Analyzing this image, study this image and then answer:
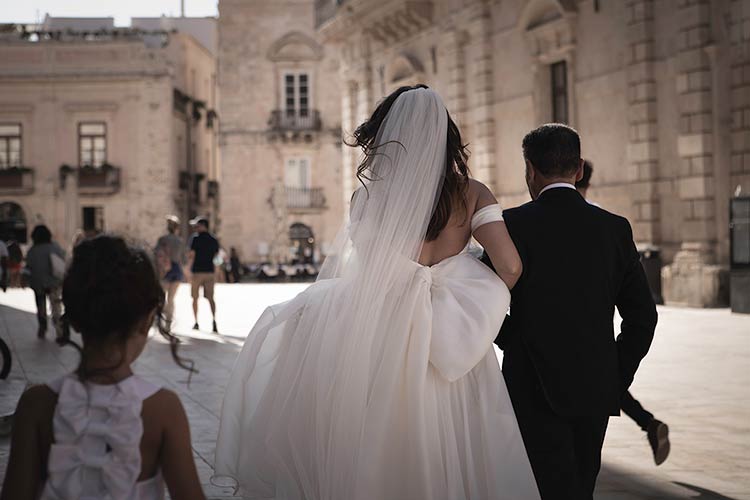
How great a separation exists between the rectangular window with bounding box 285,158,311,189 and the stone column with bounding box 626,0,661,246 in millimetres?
29716

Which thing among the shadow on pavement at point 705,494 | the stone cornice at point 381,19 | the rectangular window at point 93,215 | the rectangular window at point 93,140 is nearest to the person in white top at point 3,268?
the shadow on pavement at point 705,494

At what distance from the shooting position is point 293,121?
159 ft

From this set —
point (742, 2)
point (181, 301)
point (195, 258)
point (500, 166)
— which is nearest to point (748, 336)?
point (742, 2)

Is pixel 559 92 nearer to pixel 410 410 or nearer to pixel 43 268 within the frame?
pixel 43 268

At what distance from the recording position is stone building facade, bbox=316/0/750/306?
1822 centimetres

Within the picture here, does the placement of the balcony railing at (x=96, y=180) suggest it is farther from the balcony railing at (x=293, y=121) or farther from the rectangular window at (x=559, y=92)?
the rectangular window at (x=559, y=92)

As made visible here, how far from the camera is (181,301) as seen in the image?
26422 mm

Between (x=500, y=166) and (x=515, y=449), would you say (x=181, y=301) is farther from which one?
(x=515, y=449)

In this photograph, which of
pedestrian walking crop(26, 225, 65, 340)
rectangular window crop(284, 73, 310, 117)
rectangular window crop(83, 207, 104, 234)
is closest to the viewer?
pedestrian walking crop(26, 225, 65, 340)

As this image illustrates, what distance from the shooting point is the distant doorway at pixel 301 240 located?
47.7m

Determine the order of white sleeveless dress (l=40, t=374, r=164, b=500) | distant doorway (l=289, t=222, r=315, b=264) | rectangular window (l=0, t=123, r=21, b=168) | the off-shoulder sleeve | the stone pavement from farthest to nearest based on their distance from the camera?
distant doorway (l=289, t=222, r=315, b=264), rectangular window (l=0, t=123, r=21, b=168), the stone pavement, the off-shoulder sleeve, white sleeveless dress (l=40, t=374, r=164, b=500)

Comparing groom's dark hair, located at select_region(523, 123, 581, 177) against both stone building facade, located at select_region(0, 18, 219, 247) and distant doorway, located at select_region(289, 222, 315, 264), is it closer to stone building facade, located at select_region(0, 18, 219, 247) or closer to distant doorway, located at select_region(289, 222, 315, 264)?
stone building facade, located at select_region(0, 18, 219, 247)

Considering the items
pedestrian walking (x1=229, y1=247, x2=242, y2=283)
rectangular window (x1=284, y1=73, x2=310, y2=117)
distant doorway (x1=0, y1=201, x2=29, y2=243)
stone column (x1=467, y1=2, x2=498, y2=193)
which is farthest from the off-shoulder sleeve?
rectangular window (x1=284, y1=73, x2=310, y2=117)

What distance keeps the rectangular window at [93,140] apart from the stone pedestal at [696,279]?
105 feet
